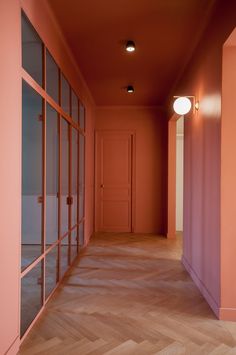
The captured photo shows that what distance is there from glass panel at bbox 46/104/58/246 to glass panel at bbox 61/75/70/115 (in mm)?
376

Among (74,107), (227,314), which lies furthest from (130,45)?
(227,314)

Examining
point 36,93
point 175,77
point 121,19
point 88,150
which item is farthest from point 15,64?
point 88,150

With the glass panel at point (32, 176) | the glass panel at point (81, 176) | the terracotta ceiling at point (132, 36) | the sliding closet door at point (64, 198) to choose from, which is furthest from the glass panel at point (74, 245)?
the terracotta ceiling at point (132, 36)

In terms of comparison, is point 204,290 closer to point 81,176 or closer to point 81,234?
point 81,234

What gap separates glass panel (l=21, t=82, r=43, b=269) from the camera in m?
2.66

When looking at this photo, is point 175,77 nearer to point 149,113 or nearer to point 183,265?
point 149,113

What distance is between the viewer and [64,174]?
3.97 metres

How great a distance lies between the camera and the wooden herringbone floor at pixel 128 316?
91.0 inches

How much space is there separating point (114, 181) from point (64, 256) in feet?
10.6

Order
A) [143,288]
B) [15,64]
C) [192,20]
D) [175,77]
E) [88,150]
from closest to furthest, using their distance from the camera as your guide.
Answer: [15,64]
[192,20]
[143,288]
[175,77]
[88,150]

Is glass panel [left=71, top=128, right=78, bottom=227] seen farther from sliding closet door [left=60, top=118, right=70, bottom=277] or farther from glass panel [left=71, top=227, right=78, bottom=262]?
sliding closet door [left=60, top=118, right=70, bottom=277]

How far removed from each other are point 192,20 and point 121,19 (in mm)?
741

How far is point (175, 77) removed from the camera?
498 centimetres

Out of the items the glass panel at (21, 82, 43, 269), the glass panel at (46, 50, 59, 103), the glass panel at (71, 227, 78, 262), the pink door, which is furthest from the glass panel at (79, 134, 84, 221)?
the glass panel at (21, 82, 43, 269)
